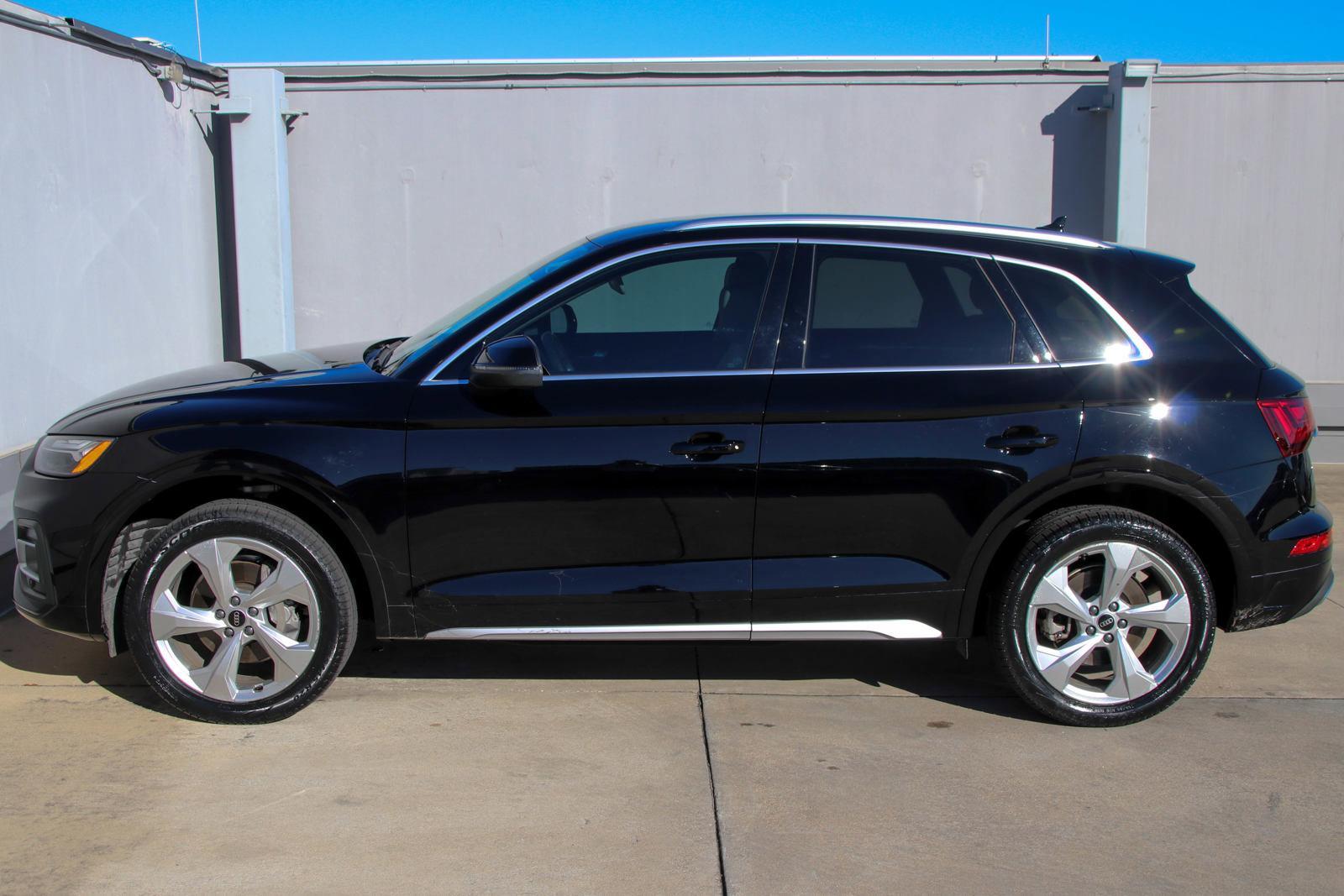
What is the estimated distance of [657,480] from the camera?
411 centimetres

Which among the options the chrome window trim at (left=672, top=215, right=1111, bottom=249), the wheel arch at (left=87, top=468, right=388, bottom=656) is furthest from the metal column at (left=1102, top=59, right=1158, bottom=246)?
the wheel arch at (left=87, top=468, right=388, bottom=656)

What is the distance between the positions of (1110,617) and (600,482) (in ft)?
6.20

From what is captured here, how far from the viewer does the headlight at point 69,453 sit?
421cm

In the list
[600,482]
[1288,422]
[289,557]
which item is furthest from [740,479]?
[1288,422]

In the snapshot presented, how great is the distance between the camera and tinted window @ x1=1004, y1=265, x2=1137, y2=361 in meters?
4.25

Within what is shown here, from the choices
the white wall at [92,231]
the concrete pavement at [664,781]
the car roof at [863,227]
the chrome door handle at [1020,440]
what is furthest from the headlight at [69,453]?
the chrome door handle at [1020,440]

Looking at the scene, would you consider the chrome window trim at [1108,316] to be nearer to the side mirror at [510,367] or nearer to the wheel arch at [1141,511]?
the wheel arch at [1141,511]

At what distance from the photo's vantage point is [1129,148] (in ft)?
28.7

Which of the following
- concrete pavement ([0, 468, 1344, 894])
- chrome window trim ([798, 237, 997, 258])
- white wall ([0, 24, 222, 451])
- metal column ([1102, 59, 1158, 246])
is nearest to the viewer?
concrete pavement ([0, 468, 1344, 894])

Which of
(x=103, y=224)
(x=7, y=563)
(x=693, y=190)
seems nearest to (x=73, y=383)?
(x=103, y=224)

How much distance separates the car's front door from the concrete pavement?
0.46 metres

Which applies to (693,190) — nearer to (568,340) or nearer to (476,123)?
(476,123)

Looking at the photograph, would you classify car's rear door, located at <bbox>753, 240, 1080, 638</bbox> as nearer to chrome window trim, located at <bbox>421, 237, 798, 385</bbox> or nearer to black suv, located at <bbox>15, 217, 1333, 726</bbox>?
black suv, located at <bbox>15, 217, 1333, 726</bbox>

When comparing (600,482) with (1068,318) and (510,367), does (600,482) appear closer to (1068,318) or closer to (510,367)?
(510,367)
